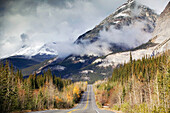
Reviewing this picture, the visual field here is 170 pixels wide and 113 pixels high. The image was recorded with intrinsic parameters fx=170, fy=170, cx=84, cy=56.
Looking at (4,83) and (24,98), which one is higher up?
(4,83)

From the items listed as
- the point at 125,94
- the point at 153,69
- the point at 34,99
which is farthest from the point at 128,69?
the point at 34,99

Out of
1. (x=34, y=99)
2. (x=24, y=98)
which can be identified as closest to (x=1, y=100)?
(x=24, y=98)

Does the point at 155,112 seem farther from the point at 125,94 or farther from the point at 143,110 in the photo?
the point at 125,94

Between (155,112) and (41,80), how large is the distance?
356 feet

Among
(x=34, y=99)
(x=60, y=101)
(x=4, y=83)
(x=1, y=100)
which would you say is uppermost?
(x=4, y=83)

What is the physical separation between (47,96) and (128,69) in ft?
213

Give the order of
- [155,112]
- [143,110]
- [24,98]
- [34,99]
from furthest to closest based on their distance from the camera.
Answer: [34,99] < [24,98] < [143,110] < [155,112]

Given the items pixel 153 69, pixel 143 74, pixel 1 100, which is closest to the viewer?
pixel 1 100

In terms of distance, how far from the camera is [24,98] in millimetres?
56625

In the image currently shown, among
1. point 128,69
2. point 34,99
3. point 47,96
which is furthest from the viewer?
point 128,69

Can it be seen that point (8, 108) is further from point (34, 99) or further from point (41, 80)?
point (41, 80)

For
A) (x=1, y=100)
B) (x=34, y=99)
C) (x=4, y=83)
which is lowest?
(x=34, y=99)

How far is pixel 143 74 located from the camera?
99.6 m

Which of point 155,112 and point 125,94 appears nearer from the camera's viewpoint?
point 155,112
